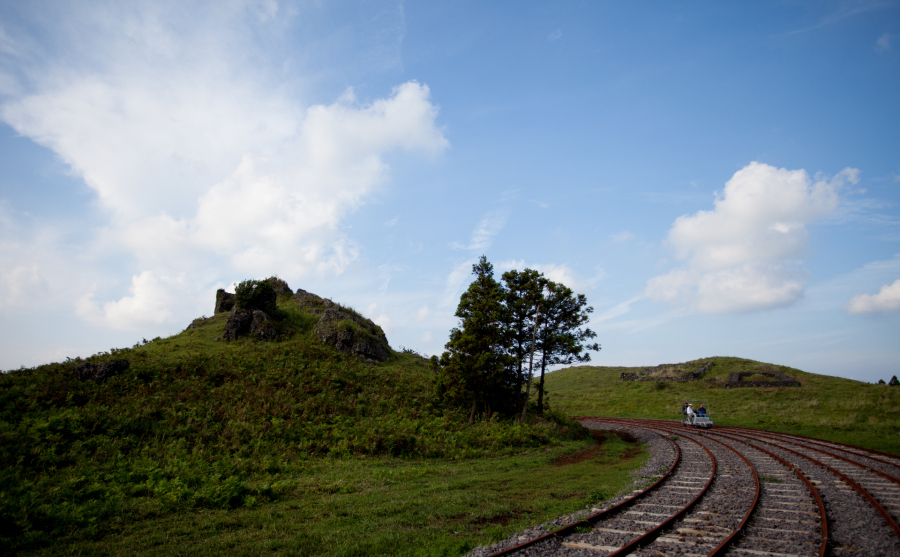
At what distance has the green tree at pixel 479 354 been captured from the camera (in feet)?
88.9

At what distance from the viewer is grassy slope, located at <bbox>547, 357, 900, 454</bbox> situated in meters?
26.6

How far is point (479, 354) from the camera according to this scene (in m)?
27.0

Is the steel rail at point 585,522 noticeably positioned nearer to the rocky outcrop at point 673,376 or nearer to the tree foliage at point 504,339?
the tree foliage at point 504,339

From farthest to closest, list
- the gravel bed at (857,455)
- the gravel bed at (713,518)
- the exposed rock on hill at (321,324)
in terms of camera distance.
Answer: the exposed rock on hill at (321,324) → the gravel bed at (857,455) → the gravel bed at (713,518)

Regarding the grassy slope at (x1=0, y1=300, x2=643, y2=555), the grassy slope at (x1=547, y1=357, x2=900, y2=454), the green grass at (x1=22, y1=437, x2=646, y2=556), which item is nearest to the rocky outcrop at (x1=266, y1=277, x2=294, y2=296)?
the grassy slope at (x1=0, y1=300, x2=643, y2=555)

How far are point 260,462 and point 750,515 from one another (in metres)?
16.8

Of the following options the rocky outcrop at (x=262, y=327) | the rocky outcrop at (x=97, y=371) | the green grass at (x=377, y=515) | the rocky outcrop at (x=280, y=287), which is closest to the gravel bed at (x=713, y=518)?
the green grass at (x=377, y=515)

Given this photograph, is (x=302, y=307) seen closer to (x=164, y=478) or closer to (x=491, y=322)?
(x=491, y=322)

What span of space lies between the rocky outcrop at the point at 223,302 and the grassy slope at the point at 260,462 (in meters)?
8.90

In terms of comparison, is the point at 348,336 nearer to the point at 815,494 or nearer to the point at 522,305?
the point at 522,305

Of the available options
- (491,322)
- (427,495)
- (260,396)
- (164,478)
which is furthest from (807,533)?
(260,396)

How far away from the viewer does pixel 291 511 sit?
11484mm

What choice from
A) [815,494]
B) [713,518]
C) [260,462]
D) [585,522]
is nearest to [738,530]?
[713,518]

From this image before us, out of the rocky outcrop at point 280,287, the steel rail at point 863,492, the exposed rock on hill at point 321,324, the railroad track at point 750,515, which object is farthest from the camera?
the rocky outcrop at point 280,287
